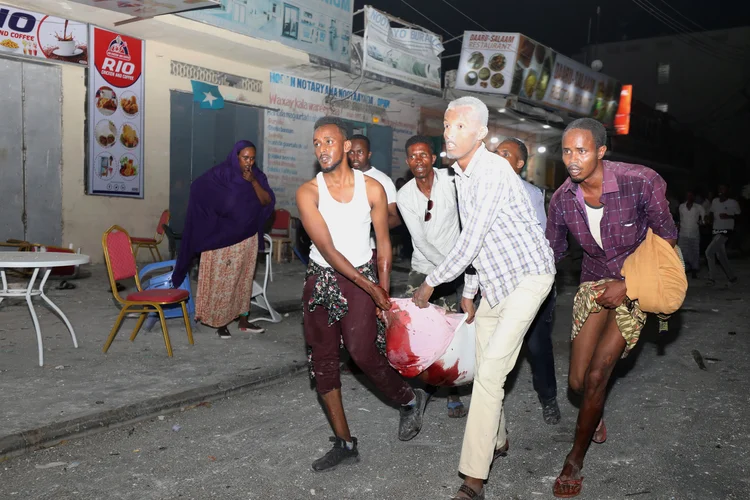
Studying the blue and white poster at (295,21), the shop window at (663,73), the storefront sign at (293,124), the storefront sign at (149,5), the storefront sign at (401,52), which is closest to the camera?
the storefront sign at (149,5)

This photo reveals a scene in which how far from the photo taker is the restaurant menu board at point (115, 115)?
11266mm

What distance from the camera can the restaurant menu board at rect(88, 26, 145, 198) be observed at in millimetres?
11266

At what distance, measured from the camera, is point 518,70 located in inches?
770

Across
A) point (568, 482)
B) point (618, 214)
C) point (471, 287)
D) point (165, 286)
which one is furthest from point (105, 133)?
point (568, 482)

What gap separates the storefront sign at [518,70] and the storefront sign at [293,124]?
382 centimetres

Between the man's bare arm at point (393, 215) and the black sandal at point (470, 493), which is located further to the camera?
the man's bare arm at point (393, 215)

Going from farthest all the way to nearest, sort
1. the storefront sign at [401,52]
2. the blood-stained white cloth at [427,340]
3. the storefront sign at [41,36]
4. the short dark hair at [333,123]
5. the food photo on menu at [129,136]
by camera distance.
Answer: the storefront sign at [401,52]
the food photo on menu at [129,136]
the storefront sign at [41,36]
the short dark hair at [333,123]
the blood-stained white cloth at [427,340]

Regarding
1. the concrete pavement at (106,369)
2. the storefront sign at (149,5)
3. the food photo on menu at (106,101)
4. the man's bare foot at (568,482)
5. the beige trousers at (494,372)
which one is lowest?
the concrete pavement at (106,369)

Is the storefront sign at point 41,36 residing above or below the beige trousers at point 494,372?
above

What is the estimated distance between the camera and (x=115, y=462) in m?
3.75

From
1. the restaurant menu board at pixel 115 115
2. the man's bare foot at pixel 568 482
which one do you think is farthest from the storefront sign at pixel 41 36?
the man's bare foot at pixel 568 482

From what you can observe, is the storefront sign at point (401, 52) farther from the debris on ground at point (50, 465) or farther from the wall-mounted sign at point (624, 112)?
the wall-mounted sign at point (624, 112)

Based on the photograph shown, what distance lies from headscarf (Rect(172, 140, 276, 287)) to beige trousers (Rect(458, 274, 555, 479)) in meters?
3.91

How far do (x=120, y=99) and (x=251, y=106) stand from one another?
3373 mm
